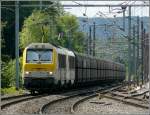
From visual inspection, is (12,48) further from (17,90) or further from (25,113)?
(25,113)

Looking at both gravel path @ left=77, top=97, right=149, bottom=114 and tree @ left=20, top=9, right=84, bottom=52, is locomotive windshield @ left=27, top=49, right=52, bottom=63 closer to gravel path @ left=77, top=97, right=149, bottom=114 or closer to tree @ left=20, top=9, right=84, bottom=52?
tree @ left=20, top=9, right=84, bottom=52

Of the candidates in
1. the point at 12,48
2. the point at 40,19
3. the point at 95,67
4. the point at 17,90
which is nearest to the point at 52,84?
the point at 17,90

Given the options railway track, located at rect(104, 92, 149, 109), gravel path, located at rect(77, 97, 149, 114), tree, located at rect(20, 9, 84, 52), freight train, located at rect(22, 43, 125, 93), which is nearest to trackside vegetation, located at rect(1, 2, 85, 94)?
tree, located at rect(20, 9, 84, 52)

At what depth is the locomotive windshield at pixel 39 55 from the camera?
91.0 feet

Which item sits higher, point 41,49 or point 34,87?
point 41,49

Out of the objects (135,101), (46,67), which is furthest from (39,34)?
(135,101)

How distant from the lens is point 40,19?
40.8 meters

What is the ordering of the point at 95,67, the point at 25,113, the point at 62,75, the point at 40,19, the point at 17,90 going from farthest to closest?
the point at 95,67
the point at 40,19
the point at 17,90
the point at 62,75
the point at 25,113

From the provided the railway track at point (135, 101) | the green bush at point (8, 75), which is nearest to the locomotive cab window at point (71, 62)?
the green bush at point (8, 75)

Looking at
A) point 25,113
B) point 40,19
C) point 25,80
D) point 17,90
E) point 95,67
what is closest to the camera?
point 25,113

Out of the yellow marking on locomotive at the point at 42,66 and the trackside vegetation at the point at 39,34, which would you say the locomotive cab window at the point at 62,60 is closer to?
the yellow marking on locomotive at the point at 42,66

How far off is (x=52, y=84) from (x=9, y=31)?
25727 mm

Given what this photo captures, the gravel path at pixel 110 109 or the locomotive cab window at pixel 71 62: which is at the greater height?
the locomotive cab window at pixel 71 62

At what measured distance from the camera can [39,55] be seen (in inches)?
1096
